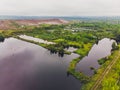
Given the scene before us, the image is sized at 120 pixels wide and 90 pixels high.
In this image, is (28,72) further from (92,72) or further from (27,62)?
(92,72)

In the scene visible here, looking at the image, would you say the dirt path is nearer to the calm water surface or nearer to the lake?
the lake

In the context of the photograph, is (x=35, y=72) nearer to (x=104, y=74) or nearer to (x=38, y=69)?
(x=38, y=69)

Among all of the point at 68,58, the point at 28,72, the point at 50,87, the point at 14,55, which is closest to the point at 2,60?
the point at 14,55

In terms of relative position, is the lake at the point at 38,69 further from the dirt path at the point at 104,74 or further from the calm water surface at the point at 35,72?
the dirt path at the point at 104,74

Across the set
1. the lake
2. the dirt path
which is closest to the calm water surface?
the lake

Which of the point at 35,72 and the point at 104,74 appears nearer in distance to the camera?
the point at 104,74

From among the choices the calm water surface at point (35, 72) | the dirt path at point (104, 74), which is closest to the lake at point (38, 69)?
the calm water surface at point (35, 72)

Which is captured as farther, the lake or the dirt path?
the lake

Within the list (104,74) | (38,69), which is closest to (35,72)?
(38,69)

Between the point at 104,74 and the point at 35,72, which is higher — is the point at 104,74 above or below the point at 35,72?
above

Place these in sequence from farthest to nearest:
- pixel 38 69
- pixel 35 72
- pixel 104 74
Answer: pixel 38 69 < pixel 35 72 < pixel 104 74
